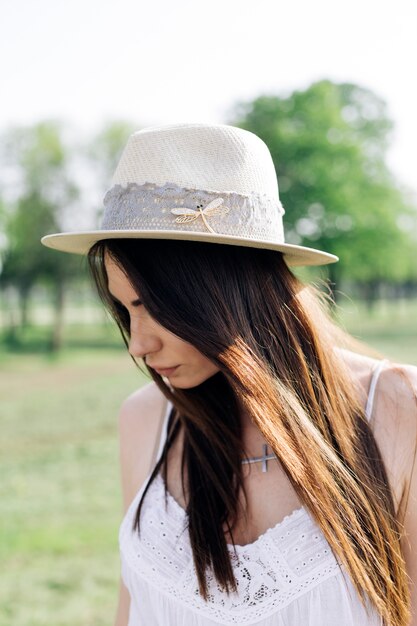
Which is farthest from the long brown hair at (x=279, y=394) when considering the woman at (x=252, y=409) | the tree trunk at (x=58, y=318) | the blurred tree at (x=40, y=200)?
the tree trunk at (x=58, y=318)

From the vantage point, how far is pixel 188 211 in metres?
1.33

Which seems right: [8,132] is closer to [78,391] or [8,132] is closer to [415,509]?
[78,391]

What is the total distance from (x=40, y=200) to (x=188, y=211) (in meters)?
18.0

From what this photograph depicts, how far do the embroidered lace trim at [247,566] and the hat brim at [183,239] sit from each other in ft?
1.97

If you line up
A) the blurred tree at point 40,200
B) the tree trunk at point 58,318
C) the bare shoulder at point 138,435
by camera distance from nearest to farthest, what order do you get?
the bare shoulder at point 138,435 < the blurred tree at point 40,200 < the tree trunk at point 58,318

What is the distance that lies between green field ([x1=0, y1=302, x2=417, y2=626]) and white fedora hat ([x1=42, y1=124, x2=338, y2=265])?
84 centimetres

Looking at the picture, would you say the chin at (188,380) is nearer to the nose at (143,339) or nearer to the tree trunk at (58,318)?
the nose at (143,339)

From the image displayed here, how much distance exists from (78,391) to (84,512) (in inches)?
241

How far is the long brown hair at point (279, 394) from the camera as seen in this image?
1.31 meters

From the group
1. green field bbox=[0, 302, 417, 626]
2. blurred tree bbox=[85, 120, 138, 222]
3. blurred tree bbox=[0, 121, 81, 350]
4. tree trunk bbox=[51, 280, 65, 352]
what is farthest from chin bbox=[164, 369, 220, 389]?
blurred tree bbox=[85, 120, 138, 222]

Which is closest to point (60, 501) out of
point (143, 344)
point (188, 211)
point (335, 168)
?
point (143, 344)

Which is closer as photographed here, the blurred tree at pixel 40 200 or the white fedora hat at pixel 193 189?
the white fedora hat at pixel 193 189

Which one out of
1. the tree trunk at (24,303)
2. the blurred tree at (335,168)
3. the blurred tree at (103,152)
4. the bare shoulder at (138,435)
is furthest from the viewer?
the blurred tree at (335,168)

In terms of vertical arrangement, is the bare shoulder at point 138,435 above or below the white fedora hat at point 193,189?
below
